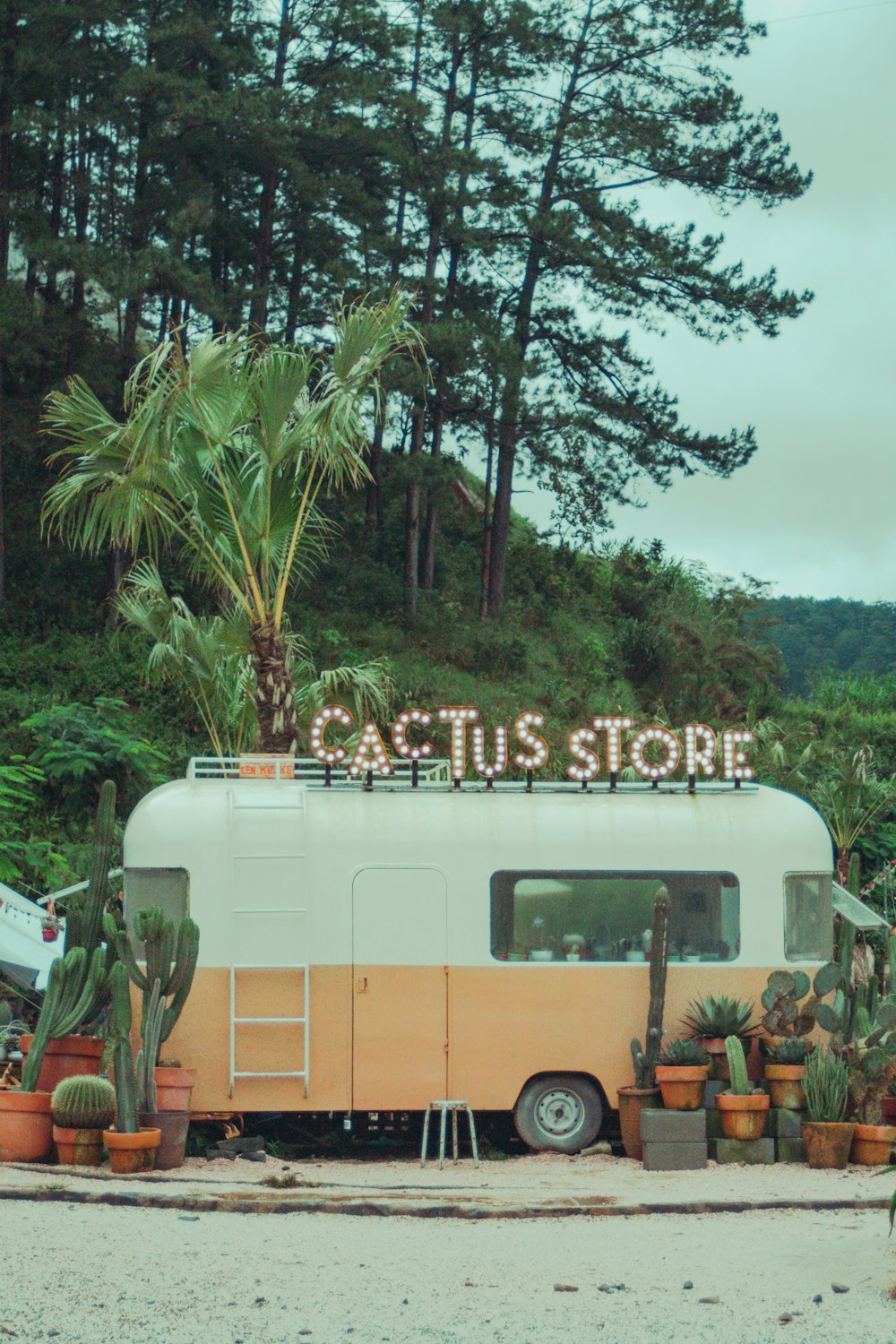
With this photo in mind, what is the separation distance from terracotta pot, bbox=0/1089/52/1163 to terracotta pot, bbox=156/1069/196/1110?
0.78 metres

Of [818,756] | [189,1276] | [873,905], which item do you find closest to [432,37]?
[818,756]

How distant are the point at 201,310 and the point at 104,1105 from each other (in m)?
18.7

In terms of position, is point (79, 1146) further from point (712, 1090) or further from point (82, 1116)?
point (712, 1090)

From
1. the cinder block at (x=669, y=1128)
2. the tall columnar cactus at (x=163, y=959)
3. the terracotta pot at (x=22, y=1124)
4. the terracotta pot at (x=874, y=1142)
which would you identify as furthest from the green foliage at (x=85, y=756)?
the terracotta pot at (x=874, y=1142)

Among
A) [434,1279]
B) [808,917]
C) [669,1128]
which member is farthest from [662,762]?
[434,1279]

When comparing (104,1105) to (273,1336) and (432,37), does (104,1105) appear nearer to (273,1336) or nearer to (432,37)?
(273,1336)

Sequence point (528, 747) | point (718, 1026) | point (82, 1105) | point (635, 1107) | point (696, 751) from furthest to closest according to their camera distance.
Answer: point (528, 747), point (696, 751), point (718, 1026), point (635, 1107), point (82, 1105)

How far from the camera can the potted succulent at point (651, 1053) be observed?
11406mm

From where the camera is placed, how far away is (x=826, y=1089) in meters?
11.1

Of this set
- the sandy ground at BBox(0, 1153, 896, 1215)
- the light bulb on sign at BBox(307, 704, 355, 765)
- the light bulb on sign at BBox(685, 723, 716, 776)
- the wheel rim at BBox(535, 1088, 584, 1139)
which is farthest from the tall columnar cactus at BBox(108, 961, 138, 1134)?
the light bulb on sign at BBox(685, 723, 716, 776)

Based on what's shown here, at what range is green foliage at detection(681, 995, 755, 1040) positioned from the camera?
38.5ft

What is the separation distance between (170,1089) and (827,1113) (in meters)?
4.81

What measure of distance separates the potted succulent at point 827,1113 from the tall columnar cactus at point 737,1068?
1.45 ft

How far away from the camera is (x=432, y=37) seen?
105ft
